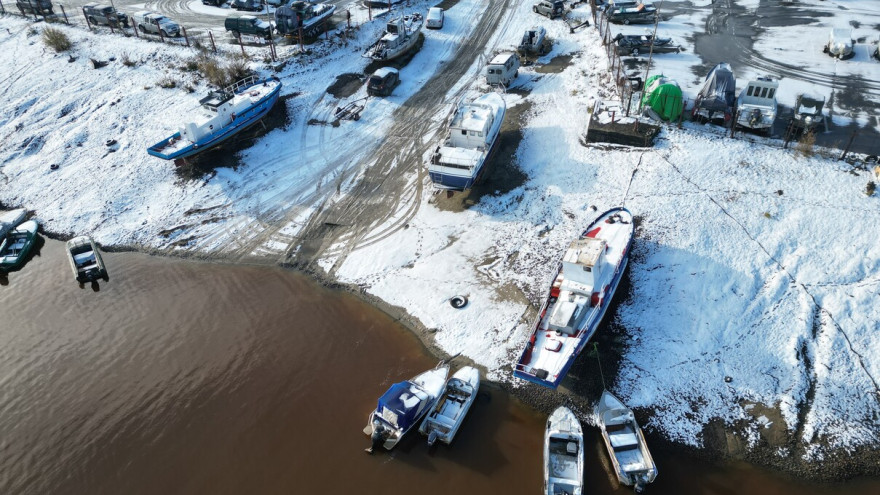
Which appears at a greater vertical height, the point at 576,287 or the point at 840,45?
the point at 840,45

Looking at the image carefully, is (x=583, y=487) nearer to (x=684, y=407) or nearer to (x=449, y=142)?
(x=684, y=407)

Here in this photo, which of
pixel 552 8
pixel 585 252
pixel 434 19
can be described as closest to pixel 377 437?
pixel 585 252

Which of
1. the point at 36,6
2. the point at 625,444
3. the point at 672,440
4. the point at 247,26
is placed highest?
the point at 36,6

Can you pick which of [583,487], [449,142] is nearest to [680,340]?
[583,487]

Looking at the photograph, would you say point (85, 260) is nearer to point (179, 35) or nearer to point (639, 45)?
point (179, 35)

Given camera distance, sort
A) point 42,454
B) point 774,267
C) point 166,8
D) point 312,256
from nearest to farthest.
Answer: point 42,454, point 774,267, point 312,256, point 166,8

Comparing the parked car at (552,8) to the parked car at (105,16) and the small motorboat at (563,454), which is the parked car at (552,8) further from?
the parked car at (105,16)

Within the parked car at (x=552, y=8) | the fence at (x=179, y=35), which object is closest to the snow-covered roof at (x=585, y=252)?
the parked car at (x=552, y=8)
